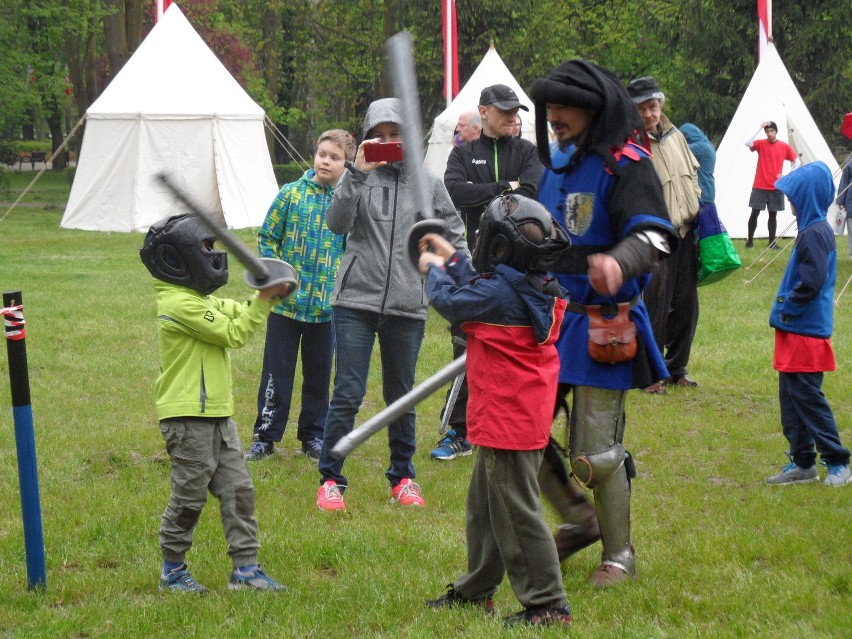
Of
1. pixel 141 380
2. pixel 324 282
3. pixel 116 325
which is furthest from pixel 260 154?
pixel 324 282

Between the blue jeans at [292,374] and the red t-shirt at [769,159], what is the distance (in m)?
13.3

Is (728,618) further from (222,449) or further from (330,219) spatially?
(330,219)

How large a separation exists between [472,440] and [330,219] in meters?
2.21

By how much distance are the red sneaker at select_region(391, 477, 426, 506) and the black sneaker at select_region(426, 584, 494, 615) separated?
1.66 meters

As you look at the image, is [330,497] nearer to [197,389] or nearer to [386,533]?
[386,533]

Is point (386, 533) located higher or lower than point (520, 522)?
lower

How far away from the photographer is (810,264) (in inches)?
249

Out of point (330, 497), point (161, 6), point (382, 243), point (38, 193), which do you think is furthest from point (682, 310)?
point (38, 193)

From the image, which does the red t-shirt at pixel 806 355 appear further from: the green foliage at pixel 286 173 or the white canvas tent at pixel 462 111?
the green foliage at pixel 286 173

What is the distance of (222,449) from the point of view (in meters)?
4.89

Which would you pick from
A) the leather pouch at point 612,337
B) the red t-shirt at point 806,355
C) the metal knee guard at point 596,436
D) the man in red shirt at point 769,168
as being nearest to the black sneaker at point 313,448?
the red t-shirt at point 806,355

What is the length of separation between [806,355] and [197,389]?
3.47m

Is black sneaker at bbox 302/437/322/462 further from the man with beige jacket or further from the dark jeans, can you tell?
the dark jeans

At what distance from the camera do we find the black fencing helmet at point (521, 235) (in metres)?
4.12
